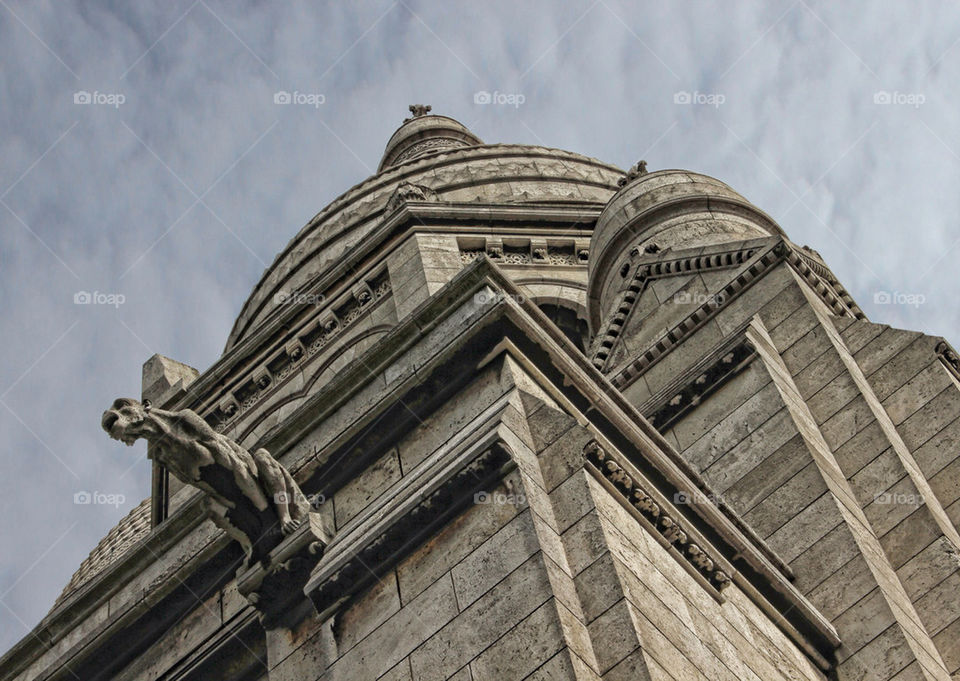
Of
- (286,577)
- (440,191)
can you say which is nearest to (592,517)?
(286,577)

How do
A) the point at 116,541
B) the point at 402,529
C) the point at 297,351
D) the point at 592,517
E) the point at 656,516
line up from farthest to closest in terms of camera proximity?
the point at 116,541 → the point at 297,351 → the point at 656,516 → the point at 402,529 → the point at 592,517

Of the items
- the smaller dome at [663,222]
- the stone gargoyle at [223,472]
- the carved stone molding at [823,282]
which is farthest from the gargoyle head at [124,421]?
the smaller dome at [663,222]

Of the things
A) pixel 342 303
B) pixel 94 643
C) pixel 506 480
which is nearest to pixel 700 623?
pixel 506 480

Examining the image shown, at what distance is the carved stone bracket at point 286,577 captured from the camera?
895cm

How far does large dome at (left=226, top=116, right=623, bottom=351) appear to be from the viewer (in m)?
29.4

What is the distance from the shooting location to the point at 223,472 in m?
9.08

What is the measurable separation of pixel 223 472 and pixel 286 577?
0.68 m

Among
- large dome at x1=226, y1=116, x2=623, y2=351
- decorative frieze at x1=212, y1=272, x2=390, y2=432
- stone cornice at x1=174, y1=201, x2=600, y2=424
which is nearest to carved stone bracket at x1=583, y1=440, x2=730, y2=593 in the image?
decorative frieze at x1=212, y1=272, x2=390, y2=432

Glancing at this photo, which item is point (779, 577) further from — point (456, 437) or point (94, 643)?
point (94, 643)

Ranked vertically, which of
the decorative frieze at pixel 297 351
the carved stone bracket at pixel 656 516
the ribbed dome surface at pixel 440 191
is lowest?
the carved stone bracket at pixel 656 516

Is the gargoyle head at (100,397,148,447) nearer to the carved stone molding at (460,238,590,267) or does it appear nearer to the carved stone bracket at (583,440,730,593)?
the carved stone bracket at (583,440,730,593)

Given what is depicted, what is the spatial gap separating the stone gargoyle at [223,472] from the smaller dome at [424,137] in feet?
98.8

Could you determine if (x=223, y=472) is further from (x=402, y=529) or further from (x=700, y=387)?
(x=700, y=387)

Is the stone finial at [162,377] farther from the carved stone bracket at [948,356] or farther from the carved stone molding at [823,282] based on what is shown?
the carved stone bracket at [948,356]
